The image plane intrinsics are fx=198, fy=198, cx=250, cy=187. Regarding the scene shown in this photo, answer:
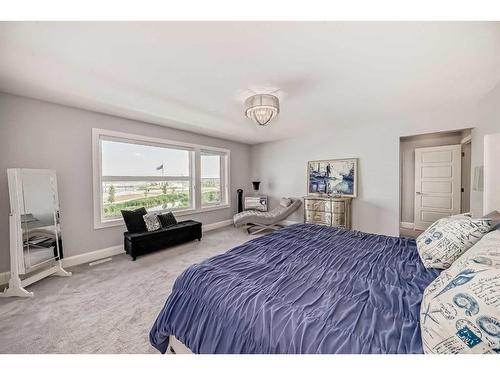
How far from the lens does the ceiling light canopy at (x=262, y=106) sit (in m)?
2.36

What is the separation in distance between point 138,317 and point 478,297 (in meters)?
2.26

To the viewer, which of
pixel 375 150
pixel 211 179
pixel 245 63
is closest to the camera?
pixel 245 63

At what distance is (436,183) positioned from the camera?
14.4ft

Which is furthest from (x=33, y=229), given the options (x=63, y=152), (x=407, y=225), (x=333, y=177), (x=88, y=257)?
(x=407, y=225)

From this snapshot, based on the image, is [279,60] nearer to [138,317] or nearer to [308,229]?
[308,229]

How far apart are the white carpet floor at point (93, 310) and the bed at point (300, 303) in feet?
1.71

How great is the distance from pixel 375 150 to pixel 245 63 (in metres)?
3.29

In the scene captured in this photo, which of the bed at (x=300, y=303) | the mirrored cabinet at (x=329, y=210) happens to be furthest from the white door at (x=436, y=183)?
A: the bed at (x=300, y=303)

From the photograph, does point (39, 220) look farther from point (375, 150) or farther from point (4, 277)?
point (375, 150)

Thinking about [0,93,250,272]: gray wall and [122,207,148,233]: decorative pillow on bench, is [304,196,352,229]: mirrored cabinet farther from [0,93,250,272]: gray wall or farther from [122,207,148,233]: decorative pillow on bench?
[0,93,250,272]: gray wall

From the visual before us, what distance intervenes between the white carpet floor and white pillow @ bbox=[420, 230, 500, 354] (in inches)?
66.4

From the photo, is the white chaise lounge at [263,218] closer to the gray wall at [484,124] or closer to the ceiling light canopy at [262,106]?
the ceiling light canopy at [262,106]

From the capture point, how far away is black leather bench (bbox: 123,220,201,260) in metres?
3.10

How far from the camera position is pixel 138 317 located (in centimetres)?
179
